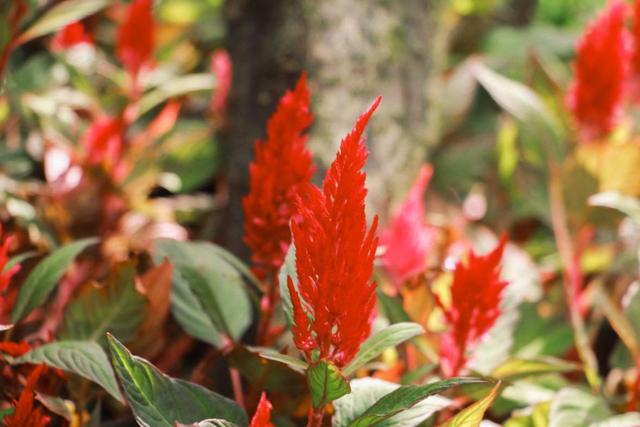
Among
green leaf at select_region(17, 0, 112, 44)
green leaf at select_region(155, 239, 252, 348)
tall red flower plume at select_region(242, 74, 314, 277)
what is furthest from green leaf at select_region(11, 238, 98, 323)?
green leaf at select_region(17, 0, 112, 44)

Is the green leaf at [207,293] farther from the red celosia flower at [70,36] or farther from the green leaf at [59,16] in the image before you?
the red celosia flower at [70,36]

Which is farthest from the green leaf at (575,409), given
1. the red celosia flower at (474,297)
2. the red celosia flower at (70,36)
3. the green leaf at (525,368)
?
the red celosia flower at (70,36)

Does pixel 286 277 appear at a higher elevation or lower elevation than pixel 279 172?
lower

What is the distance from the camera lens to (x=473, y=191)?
2.26 metres

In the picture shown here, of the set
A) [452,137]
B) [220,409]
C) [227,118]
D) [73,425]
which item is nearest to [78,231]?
[227,118]

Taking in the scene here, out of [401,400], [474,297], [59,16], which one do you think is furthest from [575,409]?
[59,16]


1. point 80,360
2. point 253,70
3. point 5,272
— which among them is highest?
point 253,70

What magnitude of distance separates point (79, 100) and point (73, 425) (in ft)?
3.85

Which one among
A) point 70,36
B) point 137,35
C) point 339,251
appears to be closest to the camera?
point 339,251

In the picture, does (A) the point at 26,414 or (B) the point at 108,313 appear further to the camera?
(B) the point at 108,313

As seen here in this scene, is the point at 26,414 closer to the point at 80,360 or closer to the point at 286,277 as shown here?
the point at 80,360

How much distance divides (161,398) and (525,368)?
2.00 feet

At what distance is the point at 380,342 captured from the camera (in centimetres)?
92

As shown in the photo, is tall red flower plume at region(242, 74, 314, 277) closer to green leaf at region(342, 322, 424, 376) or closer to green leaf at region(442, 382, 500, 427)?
green leaf at region(342, 322, 424, 376)
